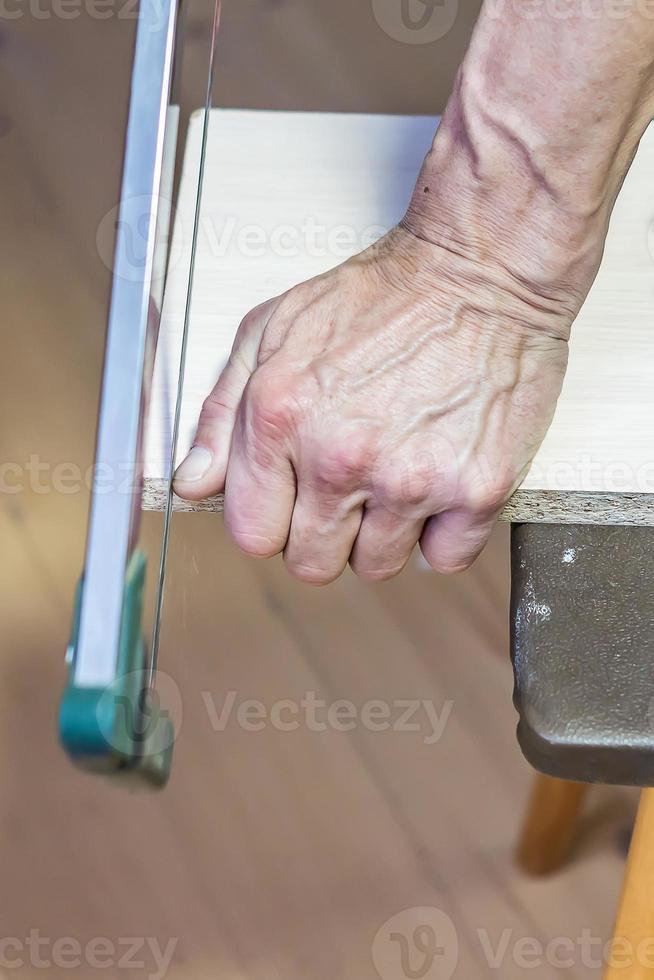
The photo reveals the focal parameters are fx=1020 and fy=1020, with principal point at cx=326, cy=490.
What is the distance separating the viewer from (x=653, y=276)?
597 mm

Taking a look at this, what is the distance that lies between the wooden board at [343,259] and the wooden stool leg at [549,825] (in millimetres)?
515

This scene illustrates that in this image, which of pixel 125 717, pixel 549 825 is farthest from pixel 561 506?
pixel 549 825

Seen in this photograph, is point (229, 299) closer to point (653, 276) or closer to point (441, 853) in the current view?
point (653, 276)

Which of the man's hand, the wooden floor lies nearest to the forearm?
the man's hand

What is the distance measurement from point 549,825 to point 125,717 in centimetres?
79

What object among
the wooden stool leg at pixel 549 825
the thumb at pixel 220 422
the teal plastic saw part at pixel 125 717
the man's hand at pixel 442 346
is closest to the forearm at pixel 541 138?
the man's hand at pixel 442 346

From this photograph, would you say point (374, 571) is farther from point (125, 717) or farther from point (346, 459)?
point (125, 717)

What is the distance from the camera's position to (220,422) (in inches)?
21.8

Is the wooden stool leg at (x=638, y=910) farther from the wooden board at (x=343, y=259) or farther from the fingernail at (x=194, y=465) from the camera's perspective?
the fingernail at (x=194, y=465)

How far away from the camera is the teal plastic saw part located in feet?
1.02

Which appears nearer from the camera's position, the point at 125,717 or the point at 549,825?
the point at 125,717

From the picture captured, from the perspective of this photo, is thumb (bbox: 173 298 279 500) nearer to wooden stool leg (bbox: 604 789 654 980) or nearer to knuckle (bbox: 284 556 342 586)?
knuckle (bbox: 284 556 342 586)

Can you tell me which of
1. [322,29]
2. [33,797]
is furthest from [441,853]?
[322,29]

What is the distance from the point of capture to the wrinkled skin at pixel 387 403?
1.72 ft
